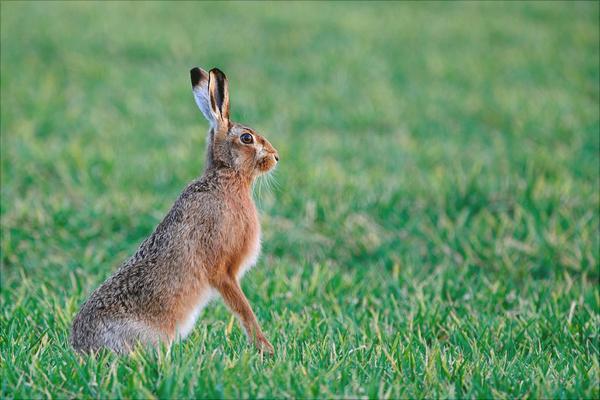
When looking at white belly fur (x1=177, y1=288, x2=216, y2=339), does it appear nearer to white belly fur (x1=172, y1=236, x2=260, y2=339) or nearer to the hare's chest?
white belly fur (x1=172, y1=236, x2=260, y2=339)

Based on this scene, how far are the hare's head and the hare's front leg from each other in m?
0.61

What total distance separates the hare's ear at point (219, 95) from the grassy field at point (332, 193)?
3.73 ft

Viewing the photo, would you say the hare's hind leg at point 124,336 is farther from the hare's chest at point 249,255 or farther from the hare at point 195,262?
the hare's chest at point 249,255

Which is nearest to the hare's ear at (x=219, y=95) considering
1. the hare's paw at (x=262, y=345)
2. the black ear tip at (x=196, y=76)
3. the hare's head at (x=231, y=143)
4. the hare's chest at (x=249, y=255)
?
the hare's head at (x=231, y=143)

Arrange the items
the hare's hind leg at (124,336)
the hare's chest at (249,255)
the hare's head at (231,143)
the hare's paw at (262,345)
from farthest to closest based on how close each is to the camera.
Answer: the hare's head at (231,143) → the hare's chest at (249,255) → the hare's paw at (262,345) → the hare's hind leg at (124,336)

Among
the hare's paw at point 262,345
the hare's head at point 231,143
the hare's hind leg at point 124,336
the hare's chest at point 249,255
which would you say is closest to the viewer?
the hare's hind leg at point 124,336

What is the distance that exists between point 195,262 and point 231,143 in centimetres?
68

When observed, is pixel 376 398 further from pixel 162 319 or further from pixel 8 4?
pixel 8 4

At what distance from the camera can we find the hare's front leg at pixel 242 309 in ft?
13.0

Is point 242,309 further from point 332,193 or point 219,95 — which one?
point 332,193

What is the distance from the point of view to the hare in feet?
12.7

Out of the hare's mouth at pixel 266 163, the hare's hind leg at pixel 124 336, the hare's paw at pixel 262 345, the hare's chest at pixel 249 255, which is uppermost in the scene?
the hare's mouth at pixel 266 163

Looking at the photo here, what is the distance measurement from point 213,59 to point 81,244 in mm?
7564

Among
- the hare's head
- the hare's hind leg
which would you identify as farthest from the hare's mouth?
the hare's hind leg
